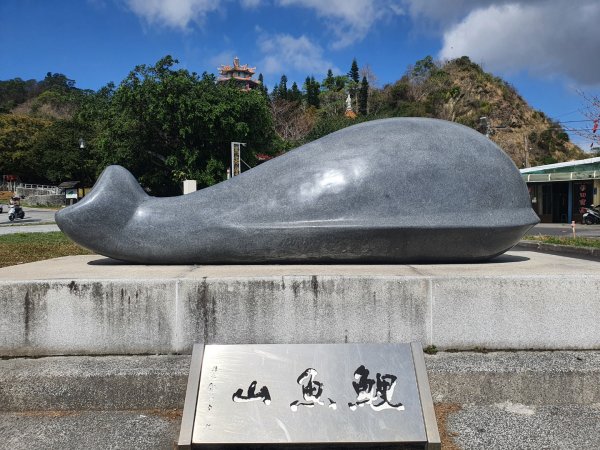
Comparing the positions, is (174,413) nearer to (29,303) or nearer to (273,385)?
(273,385)

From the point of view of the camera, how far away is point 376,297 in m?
3.97

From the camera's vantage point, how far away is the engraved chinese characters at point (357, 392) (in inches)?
125

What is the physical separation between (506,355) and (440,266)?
3.64 ft

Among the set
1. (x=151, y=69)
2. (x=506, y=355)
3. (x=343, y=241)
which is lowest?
(x=506, y=355)

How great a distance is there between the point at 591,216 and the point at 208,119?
21.1 metres

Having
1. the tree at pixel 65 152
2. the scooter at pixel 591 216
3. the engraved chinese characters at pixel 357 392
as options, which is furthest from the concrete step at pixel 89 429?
the tree at pixel 65 152

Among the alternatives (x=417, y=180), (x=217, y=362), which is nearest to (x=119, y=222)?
(x=217, y=362)

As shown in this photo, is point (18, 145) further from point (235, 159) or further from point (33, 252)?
point (33, 252)

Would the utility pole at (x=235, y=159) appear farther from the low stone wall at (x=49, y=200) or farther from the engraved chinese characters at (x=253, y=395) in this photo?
the low stone wall at (x=49, y=200)

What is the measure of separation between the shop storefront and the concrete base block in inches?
1008

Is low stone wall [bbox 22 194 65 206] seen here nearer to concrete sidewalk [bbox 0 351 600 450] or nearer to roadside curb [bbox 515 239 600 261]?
roadside curb [bbox 515 239 600 261]

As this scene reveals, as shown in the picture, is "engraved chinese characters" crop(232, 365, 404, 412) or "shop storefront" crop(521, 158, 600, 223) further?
"shop storefront" crop(521, 158, 600, 223)

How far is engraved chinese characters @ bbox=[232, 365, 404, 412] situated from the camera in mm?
3176

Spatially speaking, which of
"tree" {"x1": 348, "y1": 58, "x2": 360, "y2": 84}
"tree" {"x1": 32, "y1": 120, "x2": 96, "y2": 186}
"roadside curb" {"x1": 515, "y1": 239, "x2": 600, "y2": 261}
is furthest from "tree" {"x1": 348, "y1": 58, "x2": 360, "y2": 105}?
"roadside curb" {"x1": 515, "y1": 239, "x2": 600, "y2": 261}
